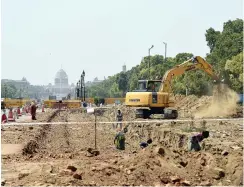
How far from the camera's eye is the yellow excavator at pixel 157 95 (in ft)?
97.9

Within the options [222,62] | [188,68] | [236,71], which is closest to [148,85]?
[188,68]

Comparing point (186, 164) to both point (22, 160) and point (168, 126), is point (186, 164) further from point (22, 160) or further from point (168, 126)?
point (168, 126)

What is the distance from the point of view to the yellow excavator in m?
29.8

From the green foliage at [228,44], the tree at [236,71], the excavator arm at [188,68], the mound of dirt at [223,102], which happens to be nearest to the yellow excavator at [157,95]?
the excavator arm at [188,68]

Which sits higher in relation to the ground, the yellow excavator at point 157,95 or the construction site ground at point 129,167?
the yellow excavator at point 157,95

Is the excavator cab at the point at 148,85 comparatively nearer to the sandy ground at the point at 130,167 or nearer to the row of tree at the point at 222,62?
the sandy ground at the point at 130,167

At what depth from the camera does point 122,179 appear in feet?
36.7

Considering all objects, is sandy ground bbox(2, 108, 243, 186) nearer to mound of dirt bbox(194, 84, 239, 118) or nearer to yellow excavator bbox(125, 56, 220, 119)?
yellow excavator bbox(125, 56, 220, 119)

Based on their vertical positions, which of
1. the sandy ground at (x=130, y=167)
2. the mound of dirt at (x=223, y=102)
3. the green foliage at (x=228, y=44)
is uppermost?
the green foliage at (x=228, y=44)

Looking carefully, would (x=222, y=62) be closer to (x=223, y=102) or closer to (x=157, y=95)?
(x=223, y=102)

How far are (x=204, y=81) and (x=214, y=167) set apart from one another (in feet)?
150

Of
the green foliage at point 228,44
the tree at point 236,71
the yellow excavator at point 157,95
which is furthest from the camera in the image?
the green foliage at point 228,44

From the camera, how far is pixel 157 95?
98.2 ft

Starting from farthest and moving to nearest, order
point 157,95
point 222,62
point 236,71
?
point 222,62
point 236,71
point 157,95
